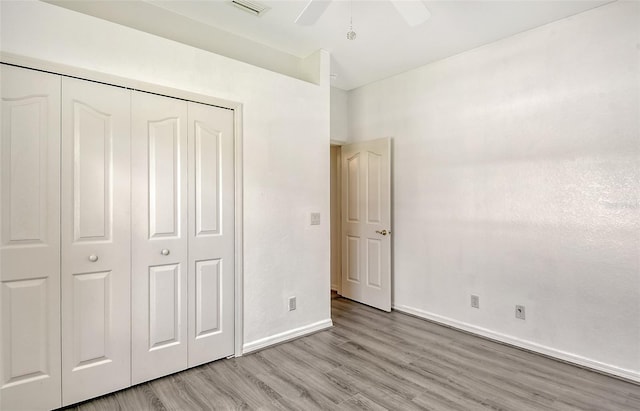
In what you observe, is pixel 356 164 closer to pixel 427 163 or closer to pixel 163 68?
pixel 427 163

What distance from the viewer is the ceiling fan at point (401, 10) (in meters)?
1.80

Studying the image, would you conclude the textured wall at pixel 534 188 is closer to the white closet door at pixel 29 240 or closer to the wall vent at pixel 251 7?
the wall vent at pixel 251 7

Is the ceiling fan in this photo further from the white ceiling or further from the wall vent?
the wall vent

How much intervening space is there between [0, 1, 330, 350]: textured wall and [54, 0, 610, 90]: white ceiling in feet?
1.24

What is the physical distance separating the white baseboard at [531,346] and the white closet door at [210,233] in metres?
2.16

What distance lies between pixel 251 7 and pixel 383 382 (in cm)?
304

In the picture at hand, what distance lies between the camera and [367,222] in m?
4.19

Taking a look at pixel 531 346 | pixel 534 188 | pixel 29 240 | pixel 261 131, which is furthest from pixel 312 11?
pixel 531 346

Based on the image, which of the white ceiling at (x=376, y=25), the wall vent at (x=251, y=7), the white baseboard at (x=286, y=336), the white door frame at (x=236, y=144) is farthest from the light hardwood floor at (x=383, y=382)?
the wall vent at (x=251, y=7)

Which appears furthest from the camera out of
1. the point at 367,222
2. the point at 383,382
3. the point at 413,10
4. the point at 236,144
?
the point at 367,222

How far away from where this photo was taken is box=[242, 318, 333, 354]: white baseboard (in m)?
2.83

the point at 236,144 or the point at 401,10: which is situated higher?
the point at 401,10

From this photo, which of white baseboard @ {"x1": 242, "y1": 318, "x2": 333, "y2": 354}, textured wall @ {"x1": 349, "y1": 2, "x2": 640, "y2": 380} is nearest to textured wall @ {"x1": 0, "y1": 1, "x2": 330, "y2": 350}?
white baseboard @ {"x1": 242, "y1": 318, "x2": 333, "y2": 354}

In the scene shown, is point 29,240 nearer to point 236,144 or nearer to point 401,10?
point 236,144
